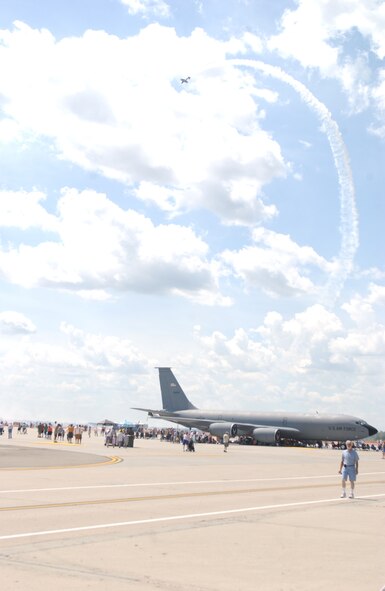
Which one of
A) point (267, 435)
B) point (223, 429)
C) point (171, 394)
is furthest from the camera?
point (171, 394)

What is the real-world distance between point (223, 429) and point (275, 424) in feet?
22.3

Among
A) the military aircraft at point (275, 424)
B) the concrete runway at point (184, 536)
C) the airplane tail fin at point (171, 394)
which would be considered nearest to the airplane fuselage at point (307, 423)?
the military aircraft at point (275, 424)

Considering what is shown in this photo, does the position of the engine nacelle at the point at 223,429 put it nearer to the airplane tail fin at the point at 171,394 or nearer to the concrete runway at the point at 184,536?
the airplane tail fin at the point at 171,394

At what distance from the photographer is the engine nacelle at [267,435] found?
7669 cm

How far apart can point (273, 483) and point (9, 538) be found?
1523cm

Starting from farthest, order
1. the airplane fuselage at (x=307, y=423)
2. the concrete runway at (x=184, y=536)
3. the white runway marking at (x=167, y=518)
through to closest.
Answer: the airplane fuselage at (x=307, y=423)
the white runway marking at (x=167, y=518)
the concrete runway at (x=184, y=536)

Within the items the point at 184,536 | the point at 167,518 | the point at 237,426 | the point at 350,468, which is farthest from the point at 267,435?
the point at 184,536

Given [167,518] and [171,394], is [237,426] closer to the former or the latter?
[171,394]

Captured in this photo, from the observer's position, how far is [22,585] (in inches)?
318

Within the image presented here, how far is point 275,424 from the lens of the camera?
82000 millimetres

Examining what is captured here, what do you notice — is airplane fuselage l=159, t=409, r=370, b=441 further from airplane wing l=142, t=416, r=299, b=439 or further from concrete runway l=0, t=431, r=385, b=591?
concrete runway l=0, t=431, r=385, b=591

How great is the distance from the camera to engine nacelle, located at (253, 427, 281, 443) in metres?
76.7

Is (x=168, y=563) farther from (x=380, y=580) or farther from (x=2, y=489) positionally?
(x=2, y=489)

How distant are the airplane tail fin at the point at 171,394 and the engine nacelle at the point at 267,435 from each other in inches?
937
